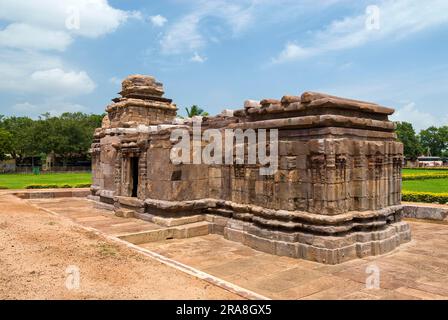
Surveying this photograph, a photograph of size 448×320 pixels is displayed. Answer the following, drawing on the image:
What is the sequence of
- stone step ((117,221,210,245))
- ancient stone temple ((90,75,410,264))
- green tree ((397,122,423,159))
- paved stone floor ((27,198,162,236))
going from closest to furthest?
ancient stone temple ((90,75,410,264)), stone step ((117,221,210,245)), paved stone floor ((27,198,162,236)), green tree ((397,122,423,159))

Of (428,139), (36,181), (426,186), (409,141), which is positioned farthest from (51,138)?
(428,139)

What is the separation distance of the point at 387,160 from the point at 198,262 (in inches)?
198

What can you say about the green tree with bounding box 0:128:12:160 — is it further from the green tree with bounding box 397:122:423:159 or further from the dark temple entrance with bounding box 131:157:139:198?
the green tree with bounding box 397:122:423:159

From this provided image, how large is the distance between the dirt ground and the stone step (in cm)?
74

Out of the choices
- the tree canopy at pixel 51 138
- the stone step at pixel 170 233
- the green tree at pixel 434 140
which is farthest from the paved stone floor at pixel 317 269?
the green tree at pixel 434 140

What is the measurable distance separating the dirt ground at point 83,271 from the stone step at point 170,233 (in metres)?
0.74

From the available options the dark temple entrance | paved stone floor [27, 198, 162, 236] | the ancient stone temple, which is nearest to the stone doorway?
the dark temple entrance

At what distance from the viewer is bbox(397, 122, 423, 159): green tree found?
7662cm

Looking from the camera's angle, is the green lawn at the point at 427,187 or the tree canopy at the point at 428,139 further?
the tree canopy at the point at 428,139

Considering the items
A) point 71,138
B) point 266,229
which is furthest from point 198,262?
point 71,138

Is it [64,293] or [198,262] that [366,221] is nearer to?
[198,262]

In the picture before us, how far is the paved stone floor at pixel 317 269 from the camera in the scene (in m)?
5.77

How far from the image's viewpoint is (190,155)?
10820mm

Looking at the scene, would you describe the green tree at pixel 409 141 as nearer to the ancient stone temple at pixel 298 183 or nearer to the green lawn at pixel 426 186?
the green lawn at pixel 426 186
